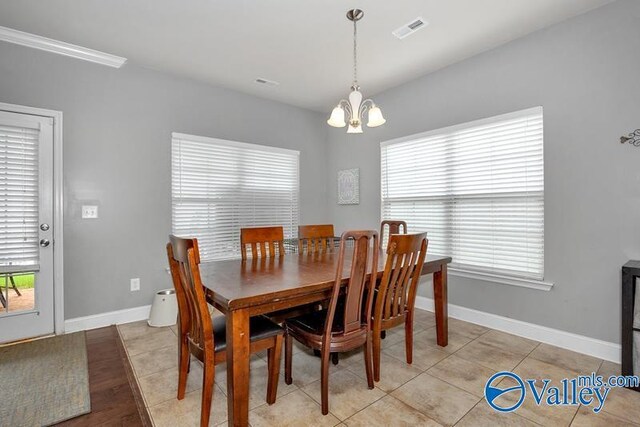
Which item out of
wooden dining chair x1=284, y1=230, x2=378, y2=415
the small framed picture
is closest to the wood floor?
wooden dining chair x1=284, y1=230, x2=378, y2=415

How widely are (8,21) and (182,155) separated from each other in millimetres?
1650

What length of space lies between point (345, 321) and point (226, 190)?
2627mm

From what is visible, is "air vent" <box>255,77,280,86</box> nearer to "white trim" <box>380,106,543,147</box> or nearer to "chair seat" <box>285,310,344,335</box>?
"white trim" <box>380,106,543,147</box>

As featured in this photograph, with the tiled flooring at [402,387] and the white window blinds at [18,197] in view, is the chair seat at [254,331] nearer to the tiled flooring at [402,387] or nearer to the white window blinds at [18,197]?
the tiled flooring at [402,387]

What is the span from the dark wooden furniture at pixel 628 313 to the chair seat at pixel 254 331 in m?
2.27

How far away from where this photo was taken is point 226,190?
3.82m

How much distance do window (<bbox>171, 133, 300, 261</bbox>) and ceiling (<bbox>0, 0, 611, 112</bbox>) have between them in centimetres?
89

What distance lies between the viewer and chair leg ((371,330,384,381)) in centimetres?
195

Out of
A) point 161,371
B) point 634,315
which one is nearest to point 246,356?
point 161,371

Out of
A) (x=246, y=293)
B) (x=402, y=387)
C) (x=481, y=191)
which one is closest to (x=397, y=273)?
(x=402, y=387)

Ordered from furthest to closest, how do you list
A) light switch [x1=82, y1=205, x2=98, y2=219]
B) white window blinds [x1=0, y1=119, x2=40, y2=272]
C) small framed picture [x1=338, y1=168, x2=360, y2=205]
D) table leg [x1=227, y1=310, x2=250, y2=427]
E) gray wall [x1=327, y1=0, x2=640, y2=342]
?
small framed picture [x1=338, y1=168, x2=360, y2=205]
light switch [x1=82, y1=205, x2=98, y2=219]
white window blinds [x1=0, y1=119, x2=40, y2=272]
gray wall [x1=327, y1=0, x2=640, y2=342]
table leg [x1=227, y1=310, x2=250, y2=427]

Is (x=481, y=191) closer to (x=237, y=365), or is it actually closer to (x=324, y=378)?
(x=324, y=378)

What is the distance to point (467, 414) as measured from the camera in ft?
5.60

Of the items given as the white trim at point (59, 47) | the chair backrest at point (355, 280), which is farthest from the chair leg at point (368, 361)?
the white trim at point (59, 47)
